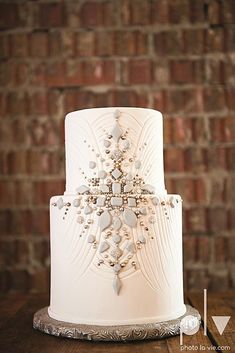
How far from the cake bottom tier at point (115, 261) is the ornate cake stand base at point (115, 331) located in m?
0.03

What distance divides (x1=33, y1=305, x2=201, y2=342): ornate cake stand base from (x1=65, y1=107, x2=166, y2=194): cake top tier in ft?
1.13

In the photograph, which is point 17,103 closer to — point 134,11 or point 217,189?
point 134,11

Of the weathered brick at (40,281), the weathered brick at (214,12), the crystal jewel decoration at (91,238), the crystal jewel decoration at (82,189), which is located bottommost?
the weathered brick at (40,281)

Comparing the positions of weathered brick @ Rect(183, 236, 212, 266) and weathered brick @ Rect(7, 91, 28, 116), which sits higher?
weathered brick @ Rect(7, 91, 28, 116)

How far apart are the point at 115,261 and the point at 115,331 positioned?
0.57 ft

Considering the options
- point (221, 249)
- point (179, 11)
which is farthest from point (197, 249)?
point (179, 11)

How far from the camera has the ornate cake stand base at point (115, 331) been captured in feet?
4.44

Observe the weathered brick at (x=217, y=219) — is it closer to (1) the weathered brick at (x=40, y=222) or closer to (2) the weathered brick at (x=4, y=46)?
(1) the weathered brick at (x=40, y=222)

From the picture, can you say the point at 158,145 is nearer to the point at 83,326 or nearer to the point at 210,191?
the point at 83,326

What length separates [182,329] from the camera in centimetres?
143

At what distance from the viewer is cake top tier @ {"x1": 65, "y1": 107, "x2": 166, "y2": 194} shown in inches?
57.6

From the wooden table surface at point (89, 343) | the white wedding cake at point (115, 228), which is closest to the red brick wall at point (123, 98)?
the wooden table surface at point (89, 343)

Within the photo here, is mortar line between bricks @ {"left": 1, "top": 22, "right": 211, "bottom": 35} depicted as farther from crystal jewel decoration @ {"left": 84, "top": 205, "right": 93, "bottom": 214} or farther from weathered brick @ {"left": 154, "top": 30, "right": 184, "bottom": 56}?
crystal jewel decoration @ {"left": 84, "top": 205, "right": 93, "bottom": 214}

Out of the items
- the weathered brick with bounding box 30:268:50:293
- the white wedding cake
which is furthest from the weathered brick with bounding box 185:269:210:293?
the white wedding cake
